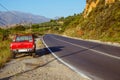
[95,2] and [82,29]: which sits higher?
[95,2]

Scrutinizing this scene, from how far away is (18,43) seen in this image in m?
23.3

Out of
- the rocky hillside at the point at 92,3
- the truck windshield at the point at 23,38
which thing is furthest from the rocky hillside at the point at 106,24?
the truck windshield at the point at 23,38

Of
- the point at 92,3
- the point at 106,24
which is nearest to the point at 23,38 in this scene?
the point at 106,24

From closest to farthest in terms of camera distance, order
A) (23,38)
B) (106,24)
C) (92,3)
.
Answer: (23,38) → (106,24) → (92,3)

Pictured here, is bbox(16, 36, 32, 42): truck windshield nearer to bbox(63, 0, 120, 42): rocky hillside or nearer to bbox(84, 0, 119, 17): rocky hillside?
bbox(63, 0, 120, 42): rocky hillside

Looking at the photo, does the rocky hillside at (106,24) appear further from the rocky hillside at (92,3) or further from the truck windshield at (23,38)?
the truck windshield at (23,38)

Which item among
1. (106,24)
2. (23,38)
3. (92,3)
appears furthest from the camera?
(92,3)

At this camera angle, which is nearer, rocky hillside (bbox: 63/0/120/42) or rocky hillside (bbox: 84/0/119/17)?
rocky hillside (bbox: 63/0/120/42)

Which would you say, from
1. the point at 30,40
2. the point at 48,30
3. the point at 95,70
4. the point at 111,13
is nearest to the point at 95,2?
the point at 111,13

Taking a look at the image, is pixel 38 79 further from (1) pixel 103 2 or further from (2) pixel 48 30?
(2) pixel 48 30

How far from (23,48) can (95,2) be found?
48.7 metres

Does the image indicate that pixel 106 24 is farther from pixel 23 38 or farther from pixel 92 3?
pixel 23 38

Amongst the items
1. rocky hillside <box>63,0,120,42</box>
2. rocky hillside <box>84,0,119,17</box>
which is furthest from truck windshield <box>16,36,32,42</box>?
rocky hillside <box>84,0,119,17</box>

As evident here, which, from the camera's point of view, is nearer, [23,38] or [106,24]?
[23,38]
